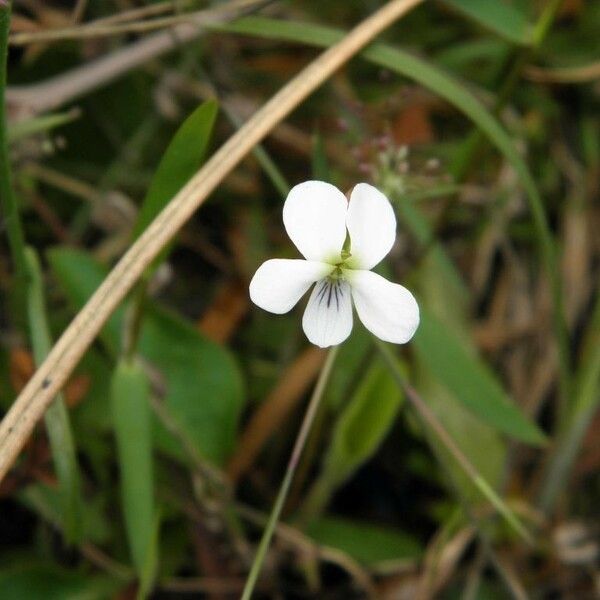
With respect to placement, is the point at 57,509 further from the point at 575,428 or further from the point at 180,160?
the point at 575,428

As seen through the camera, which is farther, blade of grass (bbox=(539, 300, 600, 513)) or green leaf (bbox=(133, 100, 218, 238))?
blade of grass (bbox=(539, 300, 600, 513))

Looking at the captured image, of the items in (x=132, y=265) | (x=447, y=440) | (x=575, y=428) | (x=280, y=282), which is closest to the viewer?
(x=280, y=282)

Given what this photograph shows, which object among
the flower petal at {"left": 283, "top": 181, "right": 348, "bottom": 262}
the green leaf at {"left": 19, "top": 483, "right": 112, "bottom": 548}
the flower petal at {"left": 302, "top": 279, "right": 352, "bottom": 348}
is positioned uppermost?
the flower petal at {"left": 283, "top": 181, "right": 348, "bottom": 262}

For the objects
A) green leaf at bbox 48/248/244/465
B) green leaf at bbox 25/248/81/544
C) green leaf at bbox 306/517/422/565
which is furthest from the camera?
green leaf at bbox 306/517/422/565

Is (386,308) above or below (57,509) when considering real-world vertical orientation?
above

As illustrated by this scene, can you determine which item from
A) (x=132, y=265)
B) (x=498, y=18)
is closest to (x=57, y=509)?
(x=132, y=265)

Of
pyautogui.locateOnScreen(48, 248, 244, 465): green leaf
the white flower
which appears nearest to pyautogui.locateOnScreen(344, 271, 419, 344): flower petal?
the white flower

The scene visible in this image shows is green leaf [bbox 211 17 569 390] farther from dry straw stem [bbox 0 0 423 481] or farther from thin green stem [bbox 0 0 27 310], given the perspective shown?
thin green stem [bbox 0 0 27 310]

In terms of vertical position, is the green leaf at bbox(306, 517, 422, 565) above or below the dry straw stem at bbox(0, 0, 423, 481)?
below
